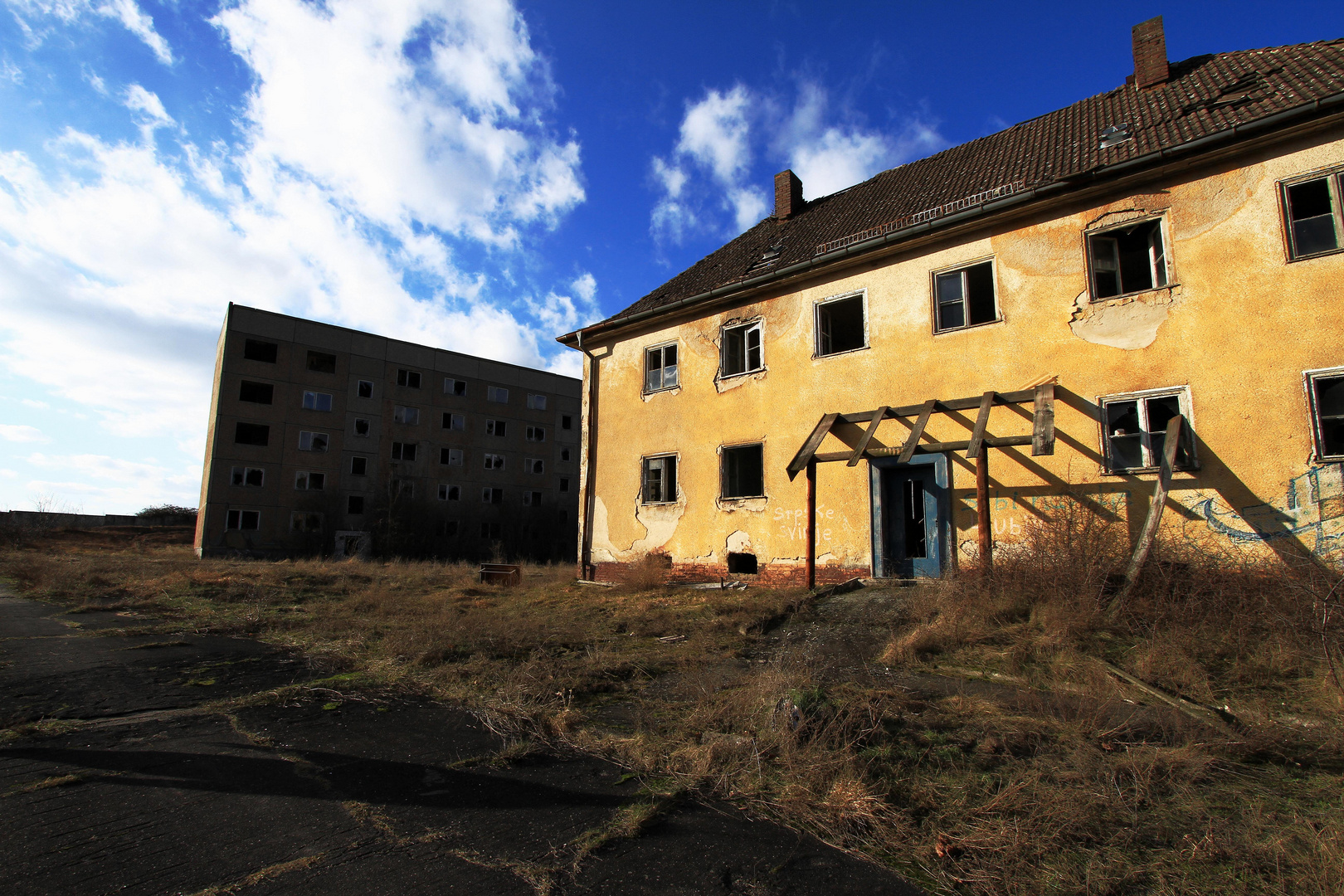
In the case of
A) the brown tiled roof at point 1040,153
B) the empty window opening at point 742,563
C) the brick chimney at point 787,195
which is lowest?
the empty window opening at point 742,563

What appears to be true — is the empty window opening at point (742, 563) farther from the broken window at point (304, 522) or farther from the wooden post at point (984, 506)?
the broken window at point (304, 522)

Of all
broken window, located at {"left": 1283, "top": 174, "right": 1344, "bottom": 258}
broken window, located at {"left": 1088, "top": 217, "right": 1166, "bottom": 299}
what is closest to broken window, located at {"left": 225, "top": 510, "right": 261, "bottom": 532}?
broken window, located at {"left": 1088, "top": 217, "right": 1166, "bottom": 299}

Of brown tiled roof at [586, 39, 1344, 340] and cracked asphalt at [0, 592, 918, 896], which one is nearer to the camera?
cracked asphalt at [0, 592, 918, 896]

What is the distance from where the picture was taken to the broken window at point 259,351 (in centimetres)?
3341

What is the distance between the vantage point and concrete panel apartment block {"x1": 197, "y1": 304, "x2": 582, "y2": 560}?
32.8 meters

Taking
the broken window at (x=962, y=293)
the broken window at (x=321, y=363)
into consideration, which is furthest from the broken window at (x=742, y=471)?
the broken window at (x=321, y=363)

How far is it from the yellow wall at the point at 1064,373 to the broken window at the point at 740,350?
0.25 meters

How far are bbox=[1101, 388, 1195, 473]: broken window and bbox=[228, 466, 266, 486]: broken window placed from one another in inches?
1435

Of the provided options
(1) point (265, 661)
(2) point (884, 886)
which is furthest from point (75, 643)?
(2) point (884, 886)

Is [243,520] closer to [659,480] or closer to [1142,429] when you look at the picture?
[659,480]

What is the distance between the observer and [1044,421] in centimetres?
874

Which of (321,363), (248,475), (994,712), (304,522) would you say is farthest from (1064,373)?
(321,363)

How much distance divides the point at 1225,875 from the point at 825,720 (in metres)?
1.98

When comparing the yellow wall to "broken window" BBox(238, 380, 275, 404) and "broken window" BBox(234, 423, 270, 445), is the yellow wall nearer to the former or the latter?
"broken window" BBox(234, 423, 270, 445)
